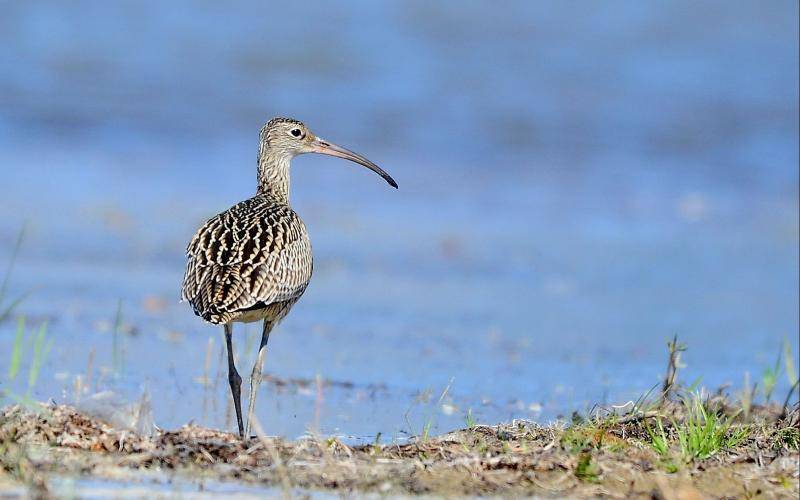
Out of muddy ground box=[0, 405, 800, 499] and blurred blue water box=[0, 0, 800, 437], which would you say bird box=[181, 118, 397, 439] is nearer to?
blurred blue water box=[0, 0, 800, 437]

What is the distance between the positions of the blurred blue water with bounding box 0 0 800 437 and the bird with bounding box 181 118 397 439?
1.60ft

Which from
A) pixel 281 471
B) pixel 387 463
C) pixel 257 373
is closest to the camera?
pixel 281 471

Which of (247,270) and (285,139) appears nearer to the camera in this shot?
(247,270)

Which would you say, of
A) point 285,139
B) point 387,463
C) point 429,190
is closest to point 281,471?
point 387,463

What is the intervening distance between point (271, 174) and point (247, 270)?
1875 mm

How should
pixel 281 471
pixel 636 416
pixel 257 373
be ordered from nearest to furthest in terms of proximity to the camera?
pixel 281 471 < pixel 636 416 < pixel 257 373

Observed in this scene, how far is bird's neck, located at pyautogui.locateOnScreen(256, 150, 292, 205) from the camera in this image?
8992 mm

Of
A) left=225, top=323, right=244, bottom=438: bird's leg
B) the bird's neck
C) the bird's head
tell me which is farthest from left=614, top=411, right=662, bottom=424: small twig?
the bird's head

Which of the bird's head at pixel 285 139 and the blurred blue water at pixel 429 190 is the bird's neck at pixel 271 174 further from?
the blurred blue water at pixel 429 190

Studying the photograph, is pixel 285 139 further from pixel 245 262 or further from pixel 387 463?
pixel 387 463

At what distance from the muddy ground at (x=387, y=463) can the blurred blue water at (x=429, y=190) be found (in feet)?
4.43

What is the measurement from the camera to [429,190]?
614 inches

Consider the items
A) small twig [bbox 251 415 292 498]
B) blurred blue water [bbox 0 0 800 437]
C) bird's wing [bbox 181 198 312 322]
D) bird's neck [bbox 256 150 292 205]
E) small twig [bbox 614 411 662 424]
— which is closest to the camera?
small twig [bbox 251 415 292 498]

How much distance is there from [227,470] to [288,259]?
2369 millimetres
